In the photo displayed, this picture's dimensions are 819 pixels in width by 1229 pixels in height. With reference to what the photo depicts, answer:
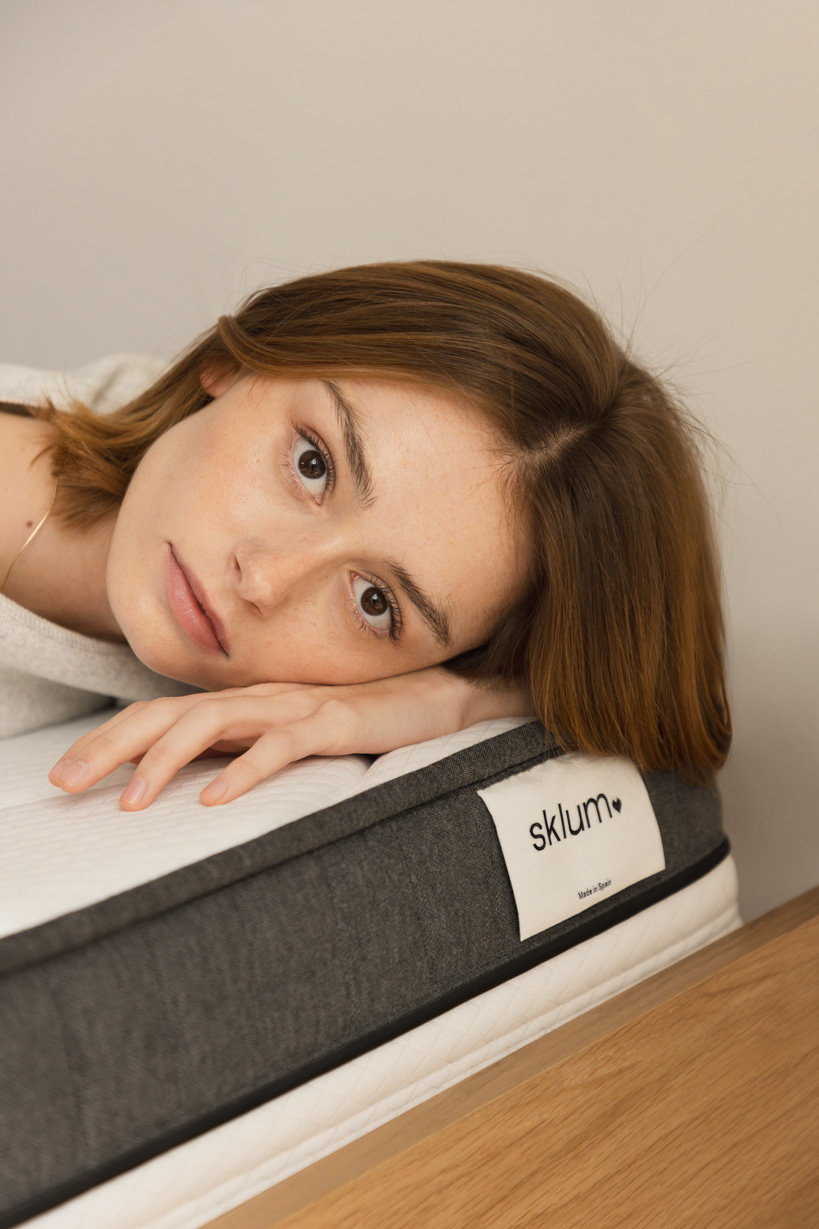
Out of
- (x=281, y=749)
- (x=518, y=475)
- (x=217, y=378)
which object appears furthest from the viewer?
(x=217, y=378)

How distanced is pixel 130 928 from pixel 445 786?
0.29 m

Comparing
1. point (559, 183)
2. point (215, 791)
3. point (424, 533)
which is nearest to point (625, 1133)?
point (215, 791)

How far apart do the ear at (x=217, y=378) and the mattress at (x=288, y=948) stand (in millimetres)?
500

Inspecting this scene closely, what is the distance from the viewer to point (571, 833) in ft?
2.75

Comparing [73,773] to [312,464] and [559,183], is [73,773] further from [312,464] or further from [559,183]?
[559,183]

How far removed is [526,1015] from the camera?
0.78 m

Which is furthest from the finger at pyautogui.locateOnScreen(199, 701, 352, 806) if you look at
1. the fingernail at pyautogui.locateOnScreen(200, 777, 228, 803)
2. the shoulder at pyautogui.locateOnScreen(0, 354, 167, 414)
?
the shoulder at pyautogui.locateOnScreen(0, 354, 167, 414)

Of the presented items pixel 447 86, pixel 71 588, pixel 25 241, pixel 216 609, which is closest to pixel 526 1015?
pixel 216 609

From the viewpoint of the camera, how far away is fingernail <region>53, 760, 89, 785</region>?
2.46 feet

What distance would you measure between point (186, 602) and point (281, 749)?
250 mm

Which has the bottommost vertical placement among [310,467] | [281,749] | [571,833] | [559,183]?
[571,833]

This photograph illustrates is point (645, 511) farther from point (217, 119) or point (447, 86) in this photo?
point (217, 119)

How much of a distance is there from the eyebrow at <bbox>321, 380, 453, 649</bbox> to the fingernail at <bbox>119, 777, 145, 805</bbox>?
1.14 feet

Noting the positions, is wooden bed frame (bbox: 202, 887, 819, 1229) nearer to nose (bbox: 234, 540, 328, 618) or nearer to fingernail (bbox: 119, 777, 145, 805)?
fingernail (bbox: 119, 777, 145, 805)
